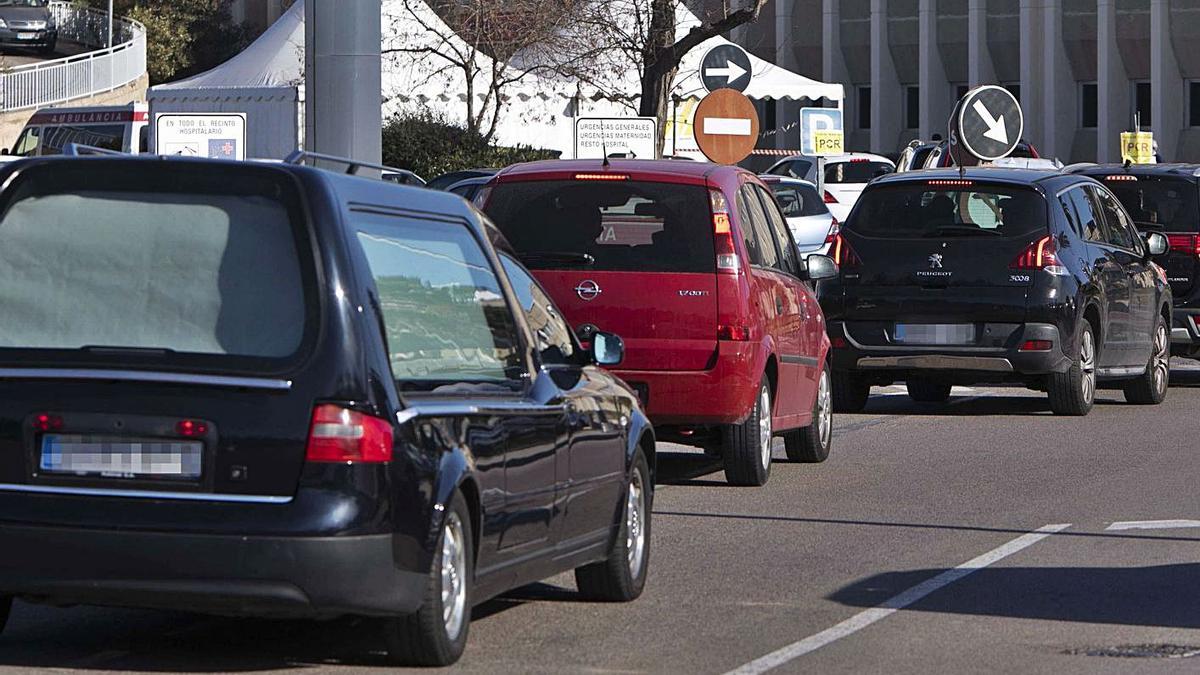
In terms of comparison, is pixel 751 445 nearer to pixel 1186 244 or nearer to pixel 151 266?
pixel 151 266

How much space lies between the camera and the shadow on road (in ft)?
29.3

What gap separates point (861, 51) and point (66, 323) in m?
69.4

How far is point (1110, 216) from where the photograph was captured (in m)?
19.1

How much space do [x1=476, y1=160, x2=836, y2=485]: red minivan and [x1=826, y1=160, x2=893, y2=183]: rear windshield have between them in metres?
28.6

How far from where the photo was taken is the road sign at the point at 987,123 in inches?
944

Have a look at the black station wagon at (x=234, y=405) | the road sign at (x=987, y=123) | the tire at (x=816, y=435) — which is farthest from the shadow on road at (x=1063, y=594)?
the road sign at (x=987, y=123)

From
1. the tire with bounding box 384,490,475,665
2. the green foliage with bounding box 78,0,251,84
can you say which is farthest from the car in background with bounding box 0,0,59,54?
the tire with bounding box 384,490,475,665

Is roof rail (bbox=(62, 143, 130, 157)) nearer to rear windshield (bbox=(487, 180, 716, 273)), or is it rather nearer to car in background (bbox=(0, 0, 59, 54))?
rear windshield (bbox=(487, 180, 716, 273))

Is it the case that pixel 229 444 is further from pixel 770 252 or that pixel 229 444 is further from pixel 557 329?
pixel 770 252

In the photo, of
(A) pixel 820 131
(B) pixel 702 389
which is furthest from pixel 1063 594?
(A) pixel 820 131

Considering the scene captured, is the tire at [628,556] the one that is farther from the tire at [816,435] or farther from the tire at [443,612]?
the tire at [816,435]

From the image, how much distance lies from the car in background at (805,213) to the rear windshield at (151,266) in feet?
81.8

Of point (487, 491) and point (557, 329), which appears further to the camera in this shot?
point (557, 329)

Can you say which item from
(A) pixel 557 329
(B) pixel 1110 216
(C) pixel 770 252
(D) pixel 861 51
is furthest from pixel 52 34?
(A) pixel 557 329
